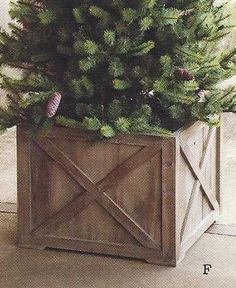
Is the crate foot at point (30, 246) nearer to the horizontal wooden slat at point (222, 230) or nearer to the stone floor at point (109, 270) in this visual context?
the stone floor at point (109, 270)

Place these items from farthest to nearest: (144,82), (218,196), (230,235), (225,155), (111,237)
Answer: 1. (225,155)
2. (218,196)
3. (230,235)
4. (111,237)
5. (144,82)

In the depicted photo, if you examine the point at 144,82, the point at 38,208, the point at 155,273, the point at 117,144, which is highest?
the point at 144,82

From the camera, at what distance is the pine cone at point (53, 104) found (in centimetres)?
290

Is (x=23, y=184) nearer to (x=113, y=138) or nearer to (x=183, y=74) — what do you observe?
(x=113, y=138)

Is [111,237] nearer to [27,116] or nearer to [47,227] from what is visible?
[47,227]

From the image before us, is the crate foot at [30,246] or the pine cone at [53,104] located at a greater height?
the pine cone at [53,104]

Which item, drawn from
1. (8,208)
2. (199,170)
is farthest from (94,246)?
(8,208)

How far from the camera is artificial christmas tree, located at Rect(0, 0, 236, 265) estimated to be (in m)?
2.91

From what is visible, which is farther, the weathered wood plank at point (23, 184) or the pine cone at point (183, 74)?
the weathered wood plank at point (23, 184)

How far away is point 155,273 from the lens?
116 inches

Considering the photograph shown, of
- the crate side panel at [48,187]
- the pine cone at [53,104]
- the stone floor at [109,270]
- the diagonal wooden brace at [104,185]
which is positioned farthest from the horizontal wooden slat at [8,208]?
the pine cone at [53,104]

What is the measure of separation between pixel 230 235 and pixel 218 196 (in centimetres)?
29

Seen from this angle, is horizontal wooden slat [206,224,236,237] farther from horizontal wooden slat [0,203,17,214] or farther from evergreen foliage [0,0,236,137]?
horizontal wooden slat [0,203,17,214]

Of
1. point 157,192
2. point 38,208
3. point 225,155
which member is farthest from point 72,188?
point 225,155
